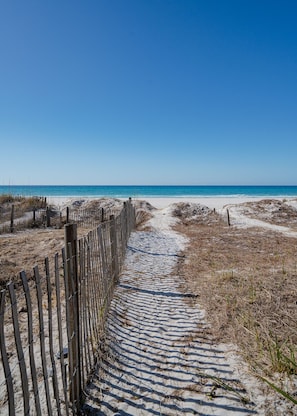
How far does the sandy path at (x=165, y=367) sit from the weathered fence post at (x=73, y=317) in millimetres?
249

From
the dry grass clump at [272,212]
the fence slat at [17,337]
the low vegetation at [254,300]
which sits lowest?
the low vegetation at [254,300]

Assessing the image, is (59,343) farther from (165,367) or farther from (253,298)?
(253,298)

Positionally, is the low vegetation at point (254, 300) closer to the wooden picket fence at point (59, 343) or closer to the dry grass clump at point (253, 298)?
the dry grass clump at point (253, 298)

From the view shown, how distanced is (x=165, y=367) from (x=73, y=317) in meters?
1.26

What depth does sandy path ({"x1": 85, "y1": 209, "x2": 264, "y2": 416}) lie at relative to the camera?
2352 millimetres

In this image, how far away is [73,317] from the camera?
Result: 2.38 m

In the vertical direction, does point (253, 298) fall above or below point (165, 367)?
above

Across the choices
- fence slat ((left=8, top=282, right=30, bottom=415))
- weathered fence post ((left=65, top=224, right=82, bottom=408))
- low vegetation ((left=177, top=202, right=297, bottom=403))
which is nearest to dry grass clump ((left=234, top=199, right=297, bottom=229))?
low vegetation ((left=177, top=202, right=297, bottom=403))

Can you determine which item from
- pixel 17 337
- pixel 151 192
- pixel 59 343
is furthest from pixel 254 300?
pixel 151 192

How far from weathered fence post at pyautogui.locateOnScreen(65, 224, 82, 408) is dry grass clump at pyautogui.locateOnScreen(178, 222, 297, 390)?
1.83 metres

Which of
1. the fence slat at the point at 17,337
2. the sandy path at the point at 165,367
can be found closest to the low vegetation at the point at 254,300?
the sandy path at the point at 165,367

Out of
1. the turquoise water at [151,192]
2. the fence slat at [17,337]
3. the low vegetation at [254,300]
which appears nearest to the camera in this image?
the fence slat at [17,337]

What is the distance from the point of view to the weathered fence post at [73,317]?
2.26 m

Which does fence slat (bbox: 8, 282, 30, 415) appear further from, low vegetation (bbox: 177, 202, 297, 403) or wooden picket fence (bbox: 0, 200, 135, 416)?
low vegetation (bbox: 177, 202, 297, 403)
